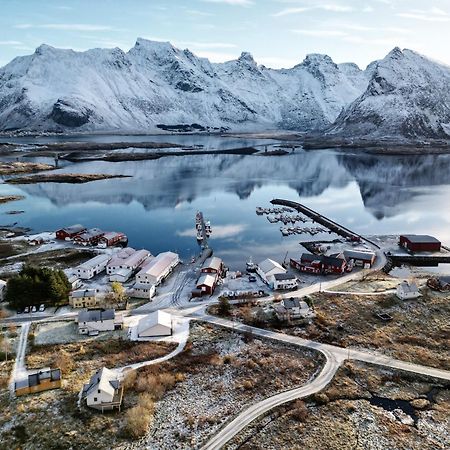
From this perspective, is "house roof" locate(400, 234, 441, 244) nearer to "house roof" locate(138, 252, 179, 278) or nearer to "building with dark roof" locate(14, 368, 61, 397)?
"house roof" locate(138, 252, 179, 278)

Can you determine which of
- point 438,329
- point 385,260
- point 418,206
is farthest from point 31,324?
point 418,206

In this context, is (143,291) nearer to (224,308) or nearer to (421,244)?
(224,308)

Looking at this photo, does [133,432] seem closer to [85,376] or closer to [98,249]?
[85,376]

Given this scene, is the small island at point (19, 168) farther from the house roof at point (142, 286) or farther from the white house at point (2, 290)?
the house roof at point (142, 286)

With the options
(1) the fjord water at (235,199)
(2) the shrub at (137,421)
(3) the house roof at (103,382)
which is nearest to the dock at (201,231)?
(1) the fjord water at (235,199)

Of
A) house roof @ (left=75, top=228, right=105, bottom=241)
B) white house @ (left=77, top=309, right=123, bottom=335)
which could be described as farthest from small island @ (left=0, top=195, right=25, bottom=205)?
white house @ (left=77, top=309, right=123, bottom=335)

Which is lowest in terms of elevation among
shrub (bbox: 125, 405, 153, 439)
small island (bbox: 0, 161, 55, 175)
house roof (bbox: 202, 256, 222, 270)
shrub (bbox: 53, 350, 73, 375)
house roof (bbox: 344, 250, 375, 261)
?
shrub (bbox: 125, 405, 153, 439)
